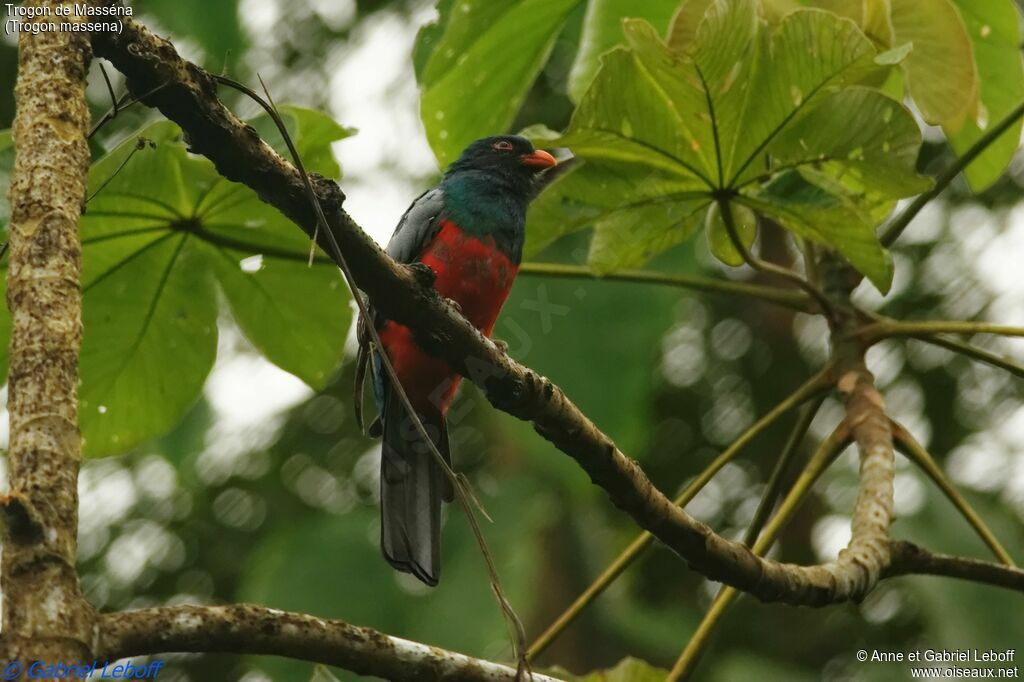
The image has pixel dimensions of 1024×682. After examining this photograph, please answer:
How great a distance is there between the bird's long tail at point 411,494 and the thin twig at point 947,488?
4.32 feet

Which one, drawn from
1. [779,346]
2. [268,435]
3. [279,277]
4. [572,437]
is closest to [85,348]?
[279,277]

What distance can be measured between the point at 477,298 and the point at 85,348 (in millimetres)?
1205

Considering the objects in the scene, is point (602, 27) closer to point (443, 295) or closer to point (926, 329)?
point (443, 295)

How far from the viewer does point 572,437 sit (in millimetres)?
2561

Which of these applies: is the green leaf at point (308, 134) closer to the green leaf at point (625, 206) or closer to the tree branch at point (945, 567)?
the green leaf at point (625, 206)

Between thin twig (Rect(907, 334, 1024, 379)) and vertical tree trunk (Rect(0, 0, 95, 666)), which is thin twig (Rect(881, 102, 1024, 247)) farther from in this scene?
vertical tree trunk (Rect(0, 0, 95, 666))

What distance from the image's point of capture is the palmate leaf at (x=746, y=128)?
3010 millimetres

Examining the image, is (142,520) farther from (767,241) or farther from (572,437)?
(572,437)

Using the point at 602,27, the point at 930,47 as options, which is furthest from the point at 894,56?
the point at 602,27

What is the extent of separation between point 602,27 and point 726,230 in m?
0.77

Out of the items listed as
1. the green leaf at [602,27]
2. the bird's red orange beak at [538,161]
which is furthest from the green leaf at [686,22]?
the bird's red orange beak at [538,161]

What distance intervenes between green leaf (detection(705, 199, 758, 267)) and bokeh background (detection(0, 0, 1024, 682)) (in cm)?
158

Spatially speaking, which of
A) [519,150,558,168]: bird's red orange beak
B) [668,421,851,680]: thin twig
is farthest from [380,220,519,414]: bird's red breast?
[668,421,851,680]: thin twig

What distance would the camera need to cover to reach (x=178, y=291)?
12.1ft
